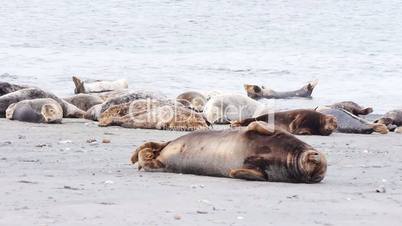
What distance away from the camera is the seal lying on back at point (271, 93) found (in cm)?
1552

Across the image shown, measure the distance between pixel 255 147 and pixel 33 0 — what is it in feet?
173

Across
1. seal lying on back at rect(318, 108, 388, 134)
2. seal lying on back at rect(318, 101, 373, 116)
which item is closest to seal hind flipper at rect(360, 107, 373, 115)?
seal lying on back at rect(318, 101, 373, 116)

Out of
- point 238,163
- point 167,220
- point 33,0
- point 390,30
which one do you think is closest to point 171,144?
point 238,163

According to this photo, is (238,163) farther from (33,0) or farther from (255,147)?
(33,0)

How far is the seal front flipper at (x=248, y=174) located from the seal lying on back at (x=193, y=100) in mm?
6619

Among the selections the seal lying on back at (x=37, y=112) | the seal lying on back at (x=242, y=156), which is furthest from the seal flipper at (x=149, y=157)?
the seal lying on back at (x=37, y=112)

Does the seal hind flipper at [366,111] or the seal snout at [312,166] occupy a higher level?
the seal snout at [312,166]

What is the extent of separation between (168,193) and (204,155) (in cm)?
105

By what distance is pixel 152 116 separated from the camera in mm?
9828

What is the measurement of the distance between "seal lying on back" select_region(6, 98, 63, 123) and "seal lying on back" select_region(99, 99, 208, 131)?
53 cm

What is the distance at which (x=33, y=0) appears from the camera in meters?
56.8

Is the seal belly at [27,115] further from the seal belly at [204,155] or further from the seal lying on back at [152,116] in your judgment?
the seal belly at [204,155]

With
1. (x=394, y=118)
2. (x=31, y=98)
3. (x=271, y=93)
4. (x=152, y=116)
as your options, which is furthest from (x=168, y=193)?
(x=271, y=93)

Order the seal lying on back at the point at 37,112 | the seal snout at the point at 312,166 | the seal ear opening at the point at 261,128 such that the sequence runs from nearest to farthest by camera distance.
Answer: the seal snout at the point at 312,166 → the seal ear opening at the point at 261,128 → the seal lying on back at the point at 37,112
